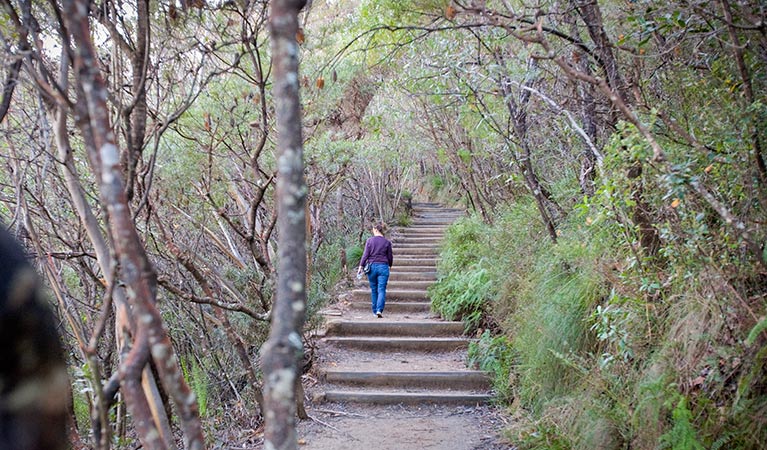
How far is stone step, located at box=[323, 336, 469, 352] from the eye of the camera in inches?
319

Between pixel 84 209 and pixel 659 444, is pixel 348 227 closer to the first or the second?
pixel 659 444

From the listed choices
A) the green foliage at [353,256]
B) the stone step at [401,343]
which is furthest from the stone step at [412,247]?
Result: the stone step at [401,343]

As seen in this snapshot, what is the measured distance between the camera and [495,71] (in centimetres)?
611

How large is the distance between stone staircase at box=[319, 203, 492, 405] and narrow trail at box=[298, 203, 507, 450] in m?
0.01

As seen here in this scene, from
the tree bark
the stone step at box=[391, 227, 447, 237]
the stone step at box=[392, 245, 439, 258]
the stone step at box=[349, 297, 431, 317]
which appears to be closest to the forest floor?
the stone step at box=[349, 297, 431, 317]

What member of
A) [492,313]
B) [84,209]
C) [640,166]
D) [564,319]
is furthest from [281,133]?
[492,313]

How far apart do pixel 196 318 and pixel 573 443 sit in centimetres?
454

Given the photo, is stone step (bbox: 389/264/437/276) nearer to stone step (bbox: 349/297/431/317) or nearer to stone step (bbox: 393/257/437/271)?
stone step (bbox: 393/257/437/271)

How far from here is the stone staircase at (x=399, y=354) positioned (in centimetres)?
671

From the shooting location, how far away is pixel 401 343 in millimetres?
8211

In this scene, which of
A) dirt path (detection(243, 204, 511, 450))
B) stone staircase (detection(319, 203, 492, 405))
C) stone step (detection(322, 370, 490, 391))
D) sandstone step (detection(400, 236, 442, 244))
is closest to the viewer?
dirt path (detection(243, 204, 511, 450))

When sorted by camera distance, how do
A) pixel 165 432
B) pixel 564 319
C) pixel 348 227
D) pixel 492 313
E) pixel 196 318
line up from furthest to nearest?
1. pixel 348 227
2. pixel 492 313
3. pixel 196 318
4. pixel 564 319
5. pixel 165 432

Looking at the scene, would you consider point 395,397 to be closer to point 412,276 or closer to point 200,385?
point 200,385

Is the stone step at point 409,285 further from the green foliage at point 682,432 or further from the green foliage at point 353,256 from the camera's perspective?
the green foliage at point 682,432
